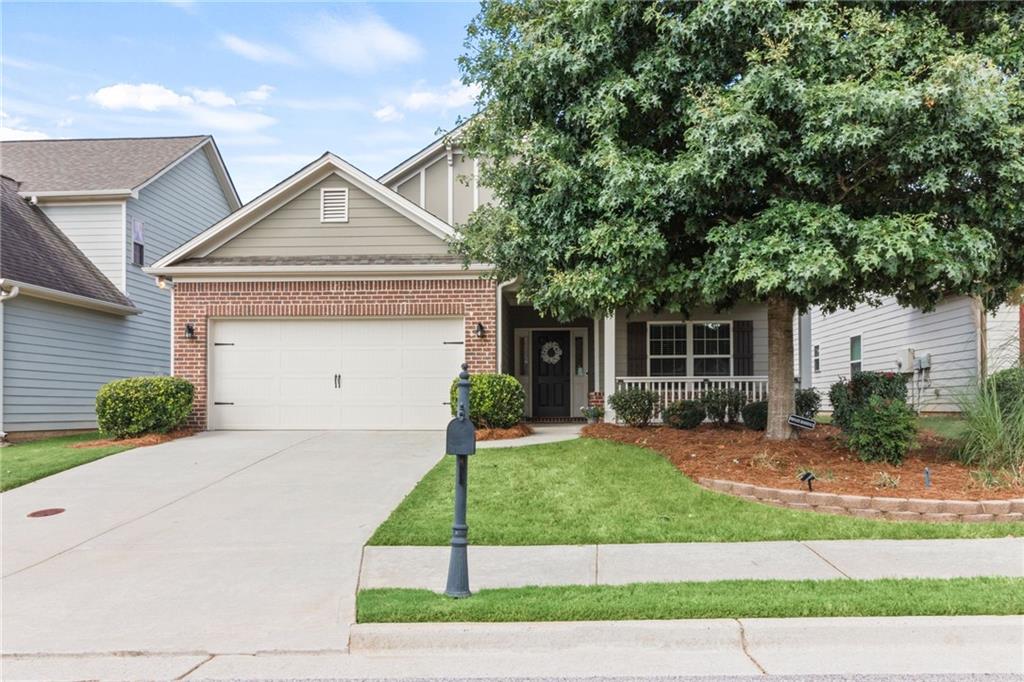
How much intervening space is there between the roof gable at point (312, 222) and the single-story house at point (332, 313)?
20 mm

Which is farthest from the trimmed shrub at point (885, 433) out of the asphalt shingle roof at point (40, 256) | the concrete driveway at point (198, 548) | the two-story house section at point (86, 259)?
the asphalt shingle roof at point (40, 256)

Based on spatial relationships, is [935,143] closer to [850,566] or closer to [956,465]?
[956,465]

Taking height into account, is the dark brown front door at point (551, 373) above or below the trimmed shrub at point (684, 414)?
above

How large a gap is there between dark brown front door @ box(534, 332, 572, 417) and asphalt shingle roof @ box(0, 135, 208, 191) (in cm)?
1054

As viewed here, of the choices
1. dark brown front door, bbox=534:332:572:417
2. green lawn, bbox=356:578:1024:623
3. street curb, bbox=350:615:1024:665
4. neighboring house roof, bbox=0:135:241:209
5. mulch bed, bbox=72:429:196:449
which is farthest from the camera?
neighboring house roof, bbox=0:135:241:209

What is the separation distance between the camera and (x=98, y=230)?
17.5 m

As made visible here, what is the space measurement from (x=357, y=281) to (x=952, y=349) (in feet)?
42.9

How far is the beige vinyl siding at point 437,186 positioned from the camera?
1842cm

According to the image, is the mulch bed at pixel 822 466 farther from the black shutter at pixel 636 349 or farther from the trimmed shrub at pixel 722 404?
the black shutter at pixel 636 349

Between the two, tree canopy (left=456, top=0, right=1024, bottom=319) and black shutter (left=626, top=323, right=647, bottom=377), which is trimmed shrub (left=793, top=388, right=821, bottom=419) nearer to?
black shutter (left=626, top=323, right=647, bottom=377)

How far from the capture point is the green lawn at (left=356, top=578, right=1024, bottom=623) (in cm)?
457

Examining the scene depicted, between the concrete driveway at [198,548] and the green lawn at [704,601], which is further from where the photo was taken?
the concrete driveway at [198,548]

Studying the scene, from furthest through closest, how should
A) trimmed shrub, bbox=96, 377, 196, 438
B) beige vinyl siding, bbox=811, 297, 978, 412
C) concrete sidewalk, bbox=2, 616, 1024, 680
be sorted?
beige vinyl siding, bbox=811, 297, 978, 412, trimmed shrub, bbox=96, 377, 196, 438, concrete sidewalk, bbox=2, 616, 1024, 680

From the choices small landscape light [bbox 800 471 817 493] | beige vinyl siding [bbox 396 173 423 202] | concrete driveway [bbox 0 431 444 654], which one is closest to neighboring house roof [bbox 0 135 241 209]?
beige vinyl siding [bbox 396 173 423 202]
